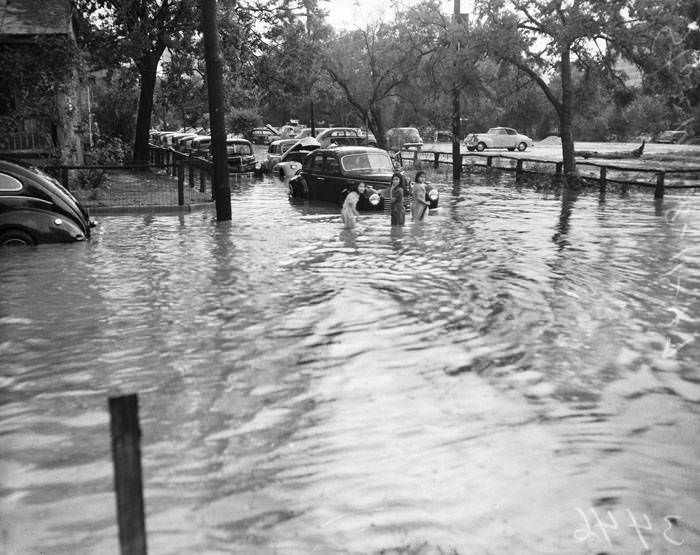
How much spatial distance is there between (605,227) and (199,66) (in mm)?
23132

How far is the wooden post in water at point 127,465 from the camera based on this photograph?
8.24 ft

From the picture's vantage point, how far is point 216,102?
17172 millimetres

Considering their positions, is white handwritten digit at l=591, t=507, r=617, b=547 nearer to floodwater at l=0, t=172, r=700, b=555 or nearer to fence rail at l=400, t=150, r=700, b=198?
floodwater at l=0, t=172, r=700, b=555

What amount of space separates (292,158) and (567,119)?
Answer: 11.3m

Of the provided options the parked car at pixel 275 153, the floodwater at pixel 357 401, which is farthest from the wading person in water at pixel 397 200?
the parked car at pixel 275 153

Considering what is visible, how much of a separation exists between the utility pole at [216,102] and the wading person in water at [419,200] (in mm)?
3869

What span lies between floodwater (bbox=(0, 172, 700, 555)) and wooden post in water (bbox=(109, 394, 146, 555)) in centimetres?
164

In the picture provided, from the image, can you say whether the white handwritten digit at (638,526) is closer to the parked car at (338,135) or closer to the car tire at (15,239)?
the car tire at (15,239)

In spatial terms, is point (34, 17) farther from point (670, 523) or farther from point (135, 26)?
point (670, 523)

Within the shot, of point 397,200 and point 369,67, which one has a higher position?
point 369,67

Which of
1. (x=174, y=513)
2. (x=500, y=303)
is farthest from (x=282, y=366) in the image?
(x=500, y=303)

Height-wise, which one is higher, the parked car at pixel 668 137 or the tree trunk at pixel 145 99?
the tree trunk at pixel 145 99

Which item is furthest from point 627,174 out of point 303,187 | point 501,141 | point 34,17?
point 501,141

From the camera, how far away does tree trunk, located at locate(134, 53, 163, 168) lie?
33.1 m
